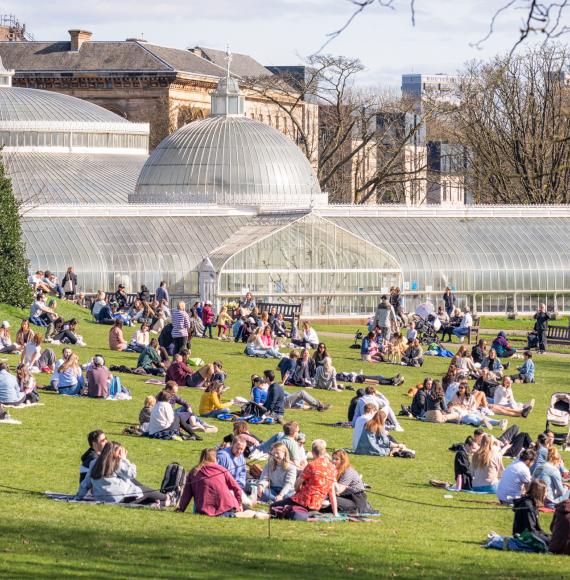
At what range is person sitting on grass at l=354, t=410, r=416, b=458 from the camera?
28500 millimetres

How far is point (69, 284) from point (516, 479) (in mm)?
31612

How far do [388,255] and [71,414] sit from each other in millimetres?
32694

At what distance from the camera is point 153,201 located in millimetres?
69000

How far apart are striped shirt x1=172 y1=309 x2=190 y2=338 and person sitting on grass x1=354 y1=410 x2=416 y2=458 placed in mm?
11930

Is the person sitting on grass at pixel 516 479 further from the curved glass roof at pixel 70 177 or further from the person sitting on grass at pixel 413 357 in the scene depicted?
the curved glass roof at pixel 70 177

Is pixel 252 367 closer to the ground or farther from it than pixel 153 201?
closer to the ground

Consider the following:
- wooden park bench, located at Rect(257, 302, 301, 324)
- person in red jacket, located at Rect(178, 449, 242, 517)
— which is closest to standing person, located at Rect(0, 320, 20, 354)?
wooden park bench, located at Rect(257, 302, 301, 324)

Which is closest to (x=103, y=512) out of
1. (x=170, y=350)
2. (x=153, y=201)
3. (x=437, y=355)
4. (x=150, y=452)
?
(x=150, y=452)

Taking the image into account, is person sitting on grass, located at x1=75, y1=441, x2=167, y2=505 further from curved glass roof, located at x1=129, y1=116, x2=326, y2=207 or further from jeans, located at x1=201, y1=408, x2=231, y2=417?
curved glass roof, located at x1=129, y1=116, x2=326, y2=207

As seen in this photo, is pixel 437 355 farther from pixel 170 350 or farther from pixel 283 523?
pixel 283 523

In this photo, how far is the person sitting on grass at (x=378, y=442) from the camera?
93.5ft

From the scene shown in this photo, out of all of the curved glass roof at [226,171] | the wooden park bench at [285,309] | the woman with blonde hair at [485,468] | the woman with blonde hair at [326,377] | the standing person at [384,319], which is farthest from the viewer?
the curved glass roof at [226,171]

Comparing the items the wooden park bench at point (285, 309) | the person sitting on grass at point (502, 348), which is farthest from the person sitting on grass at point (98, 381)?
the wooden park bench at point (285, 309)

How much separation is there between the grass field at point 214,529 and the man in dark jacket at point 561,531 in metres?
0.33
